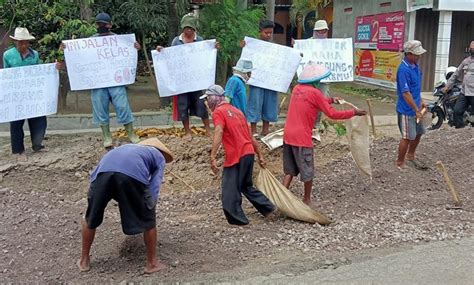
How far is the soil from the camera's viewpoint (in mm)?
4750

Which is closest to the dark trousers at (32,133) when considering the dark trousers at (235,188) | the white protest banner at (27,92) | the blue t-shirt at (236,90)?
the white protest banner at (27,92)

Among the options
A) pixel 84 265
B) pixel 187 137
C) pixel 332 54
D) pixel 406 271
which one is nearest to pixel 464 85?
pixel 332 54

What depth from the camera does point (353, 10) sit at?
21.9m

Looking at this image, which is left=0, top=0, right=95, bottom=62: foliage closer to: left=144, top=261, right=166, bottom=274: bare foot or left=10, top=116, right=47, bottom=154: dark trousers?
left=10, top=116, right=47, bottom=154: dark trousers

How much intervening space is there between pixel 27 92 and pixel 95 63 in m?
1.01

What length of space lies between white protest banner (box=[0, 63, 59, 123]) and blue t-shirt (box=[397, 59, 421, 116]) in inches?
180

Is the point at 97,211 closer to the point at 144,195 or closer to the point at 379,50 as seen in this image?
the point at 144,195

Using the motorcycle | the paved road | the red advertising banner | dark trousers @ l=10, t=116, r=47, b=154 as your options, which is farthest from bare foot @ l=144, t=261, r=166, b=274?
the red advertising banner

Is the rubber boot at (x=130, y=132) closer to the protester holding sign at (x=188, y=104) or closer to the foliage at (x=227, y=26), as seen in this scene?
the protester holding sign at (x=188, y=104)

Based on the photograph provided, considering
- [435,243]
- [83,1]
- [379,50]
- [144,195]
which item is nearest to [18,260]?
[144,195]

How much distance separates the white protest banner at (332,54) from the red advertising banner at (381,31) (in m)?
9.50

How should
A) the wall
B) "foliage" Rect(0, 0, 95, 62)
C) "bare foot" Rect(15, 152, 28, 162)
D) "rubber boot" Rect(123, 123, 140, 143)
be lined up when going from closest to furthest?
"bare foot" Rect(15, 152, 28, 162) → "rubber boot" Rect(123, 123, 140, 143) → "foliage" Rect(0, 0, 95, 62) → the wall

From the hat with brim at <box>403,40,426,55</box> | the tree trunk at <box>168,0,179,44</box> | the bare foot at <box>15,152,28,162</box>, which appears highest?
the tree trunk at <box>168,0,179,44</box>

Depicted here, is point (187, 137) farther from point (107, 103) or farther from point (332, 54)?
point (332, 54)
